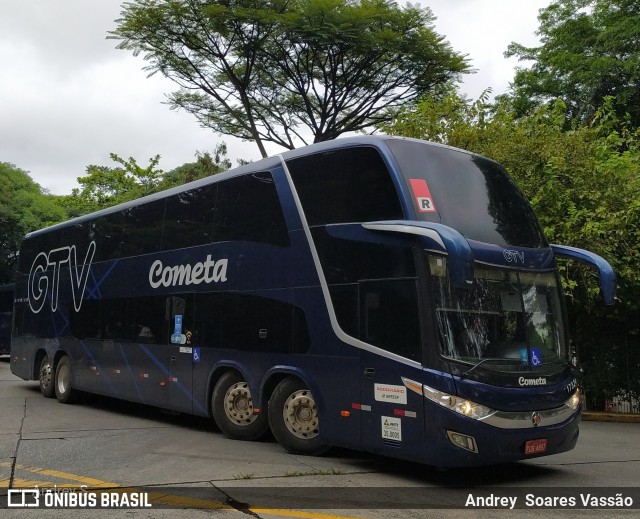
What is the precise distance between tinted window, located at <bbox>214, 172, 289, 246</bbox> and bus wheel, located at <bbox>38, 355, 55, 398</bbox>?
296 inches

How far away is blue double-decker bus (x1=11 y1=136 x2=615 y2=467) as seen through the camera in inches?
306

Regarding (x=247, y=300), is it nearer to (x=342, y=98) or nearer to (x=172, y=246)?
(x=172, y=246)

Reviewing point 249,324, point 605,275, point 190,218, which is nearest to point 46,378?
point 190,218

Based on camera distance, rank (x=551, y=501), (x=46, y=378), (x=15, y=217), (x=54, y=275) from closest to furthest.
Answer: (x=551, y=501), (x=54, y=275), (x=46, y=378), (x=15, y=217)

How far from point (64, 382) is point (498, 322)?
11.1 m

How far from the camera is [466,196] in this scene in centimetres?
877

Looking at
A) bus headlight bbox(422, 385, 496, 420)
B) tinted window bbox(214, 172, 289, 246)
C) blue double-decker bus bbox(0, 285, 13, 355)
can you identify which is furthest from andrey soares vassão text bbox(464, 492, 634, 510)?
blue double-decker bus bbox(0, 285, 13, 355)

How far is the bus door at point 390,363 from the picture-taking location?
7934 millimetres

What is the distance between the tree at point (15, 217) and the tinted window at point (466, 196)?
117 feet

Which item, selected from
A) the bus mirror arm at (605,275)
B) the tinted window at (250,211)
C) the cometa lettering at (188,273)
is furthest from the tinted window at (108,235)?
the bus mirror arm at (605,275)

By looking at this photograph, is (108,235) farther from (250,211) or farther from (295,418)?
(295,418)

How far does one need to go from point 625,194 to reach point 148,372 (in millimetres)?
9323

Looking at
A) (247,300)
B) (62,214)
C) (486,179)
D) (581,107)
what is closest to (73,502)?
(247,300)

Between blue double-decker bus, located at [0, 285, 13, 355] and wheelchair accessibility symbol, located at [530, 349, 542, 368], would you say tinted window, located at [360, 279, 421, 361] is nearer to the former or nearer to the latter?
wheelchair accessibility symbol, located at [530, 349, 542, 368]
